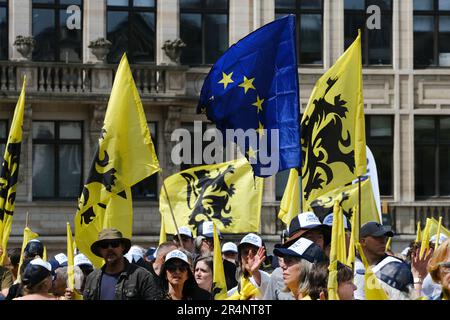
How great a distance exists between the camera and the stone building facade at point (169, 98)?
2983 centimetres

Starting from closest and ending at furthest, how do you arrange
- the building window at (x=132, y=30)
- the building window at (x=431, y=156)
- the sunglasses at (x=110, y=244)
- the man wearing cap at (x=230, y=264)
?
the sunglasses at (x=110, y=244)
the man wearing cap at (x=230, y=264)
the building window at (x=132, y=30)
the building window at (x=431, y=156)

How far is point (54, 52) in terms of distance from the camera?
30.3 metres

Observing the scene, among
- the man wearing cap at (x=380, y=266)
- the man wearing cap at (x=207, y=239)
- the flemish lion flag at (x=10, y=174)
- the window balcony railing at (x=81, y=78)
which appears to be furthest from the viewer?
the window balcony railing at (x=81, y=78)

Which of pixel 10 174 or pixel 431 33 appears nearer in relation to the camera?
pixel 10 174

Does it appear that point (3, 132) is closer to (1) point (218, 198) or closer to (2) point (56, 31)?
(2) point (56, 31)

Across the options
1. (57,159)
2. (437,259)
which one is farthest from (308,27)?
(437,259)

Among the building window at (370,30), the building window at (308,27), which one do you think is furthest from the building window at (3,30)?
the building window at (370,30)

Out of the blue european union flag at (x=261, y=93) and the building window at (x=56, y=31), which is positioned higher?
the building window at (x=56, y=31)

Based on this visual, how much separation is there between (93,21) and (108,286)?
19.7 m

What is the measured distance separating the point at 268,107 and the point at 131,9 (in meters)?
16.8

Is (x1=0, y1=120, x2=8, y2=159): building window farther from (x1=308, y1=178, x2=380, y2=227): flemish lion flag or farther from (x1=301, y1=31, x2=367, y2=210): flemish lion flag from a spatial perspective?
(x1=301, y1=31, x2=367, y2=210): flemish lion flag

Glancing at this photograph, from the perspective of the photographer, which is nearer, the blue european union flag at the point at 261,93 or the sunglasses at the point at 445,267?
the sunglasses at the point at 445,267

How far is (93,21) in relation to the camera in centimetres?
3036

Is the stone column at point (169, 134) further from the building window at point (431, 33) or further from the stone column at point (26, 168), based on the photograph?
the building window at point (431, 33)
